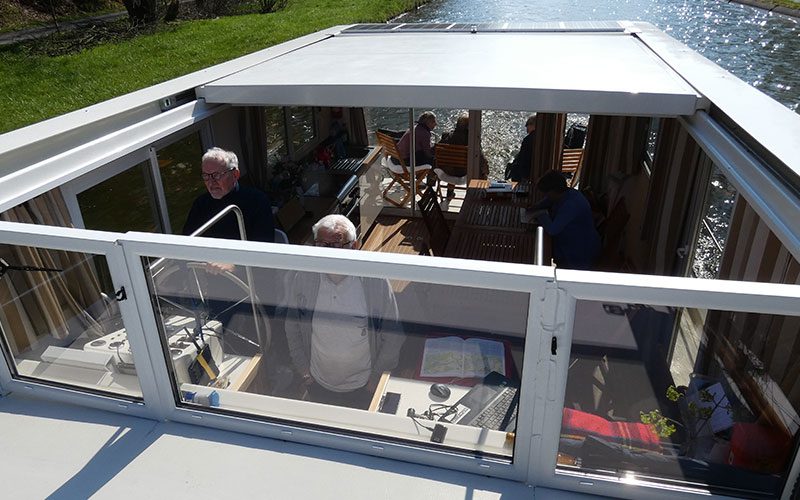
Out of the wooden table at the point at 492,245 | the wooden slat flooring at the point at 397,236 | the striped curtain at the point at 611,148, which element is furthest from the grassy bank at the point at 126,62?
the striped curtain at the point at 611,148

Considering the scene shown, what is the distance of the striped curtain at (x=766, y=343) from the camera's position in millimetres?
1784

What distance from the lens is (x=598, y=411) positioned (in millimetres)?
1782

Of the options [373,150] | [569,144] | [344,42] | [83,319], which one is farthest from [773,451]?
[569,144]

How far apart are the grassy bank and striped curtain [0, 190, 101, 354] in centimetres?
1100

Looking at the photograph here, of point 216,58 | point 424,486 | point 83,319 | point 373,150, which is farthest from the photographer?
point 216,58

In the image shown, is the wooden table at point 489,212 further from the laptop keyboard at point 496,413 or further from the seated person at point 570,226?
the laptop keyboard at point 496,413

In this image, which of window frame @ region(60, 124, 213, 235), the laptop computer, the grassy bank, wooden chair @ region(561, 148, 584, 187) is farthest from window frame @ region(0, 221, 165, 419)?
the grassy bank

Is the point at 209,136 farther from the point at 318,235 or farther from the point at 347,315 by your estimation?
the point at 347,315

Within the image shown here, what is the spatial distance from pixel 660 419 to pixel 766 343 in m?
0.53

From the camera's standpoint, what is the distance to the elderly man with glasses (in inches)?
159

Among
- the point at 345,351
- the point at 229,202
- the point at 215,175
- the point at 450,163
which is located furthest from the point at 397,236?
the point at 345,351

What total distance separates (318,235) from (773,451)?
2005 mm

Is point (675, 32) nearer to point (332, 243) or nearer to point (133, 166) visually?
point (133, 166)

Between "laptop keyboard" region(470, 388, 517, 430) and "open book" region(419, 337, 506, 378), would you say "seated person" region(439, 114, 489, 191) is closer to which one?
"open book" region(419, 337, 506, 378)
